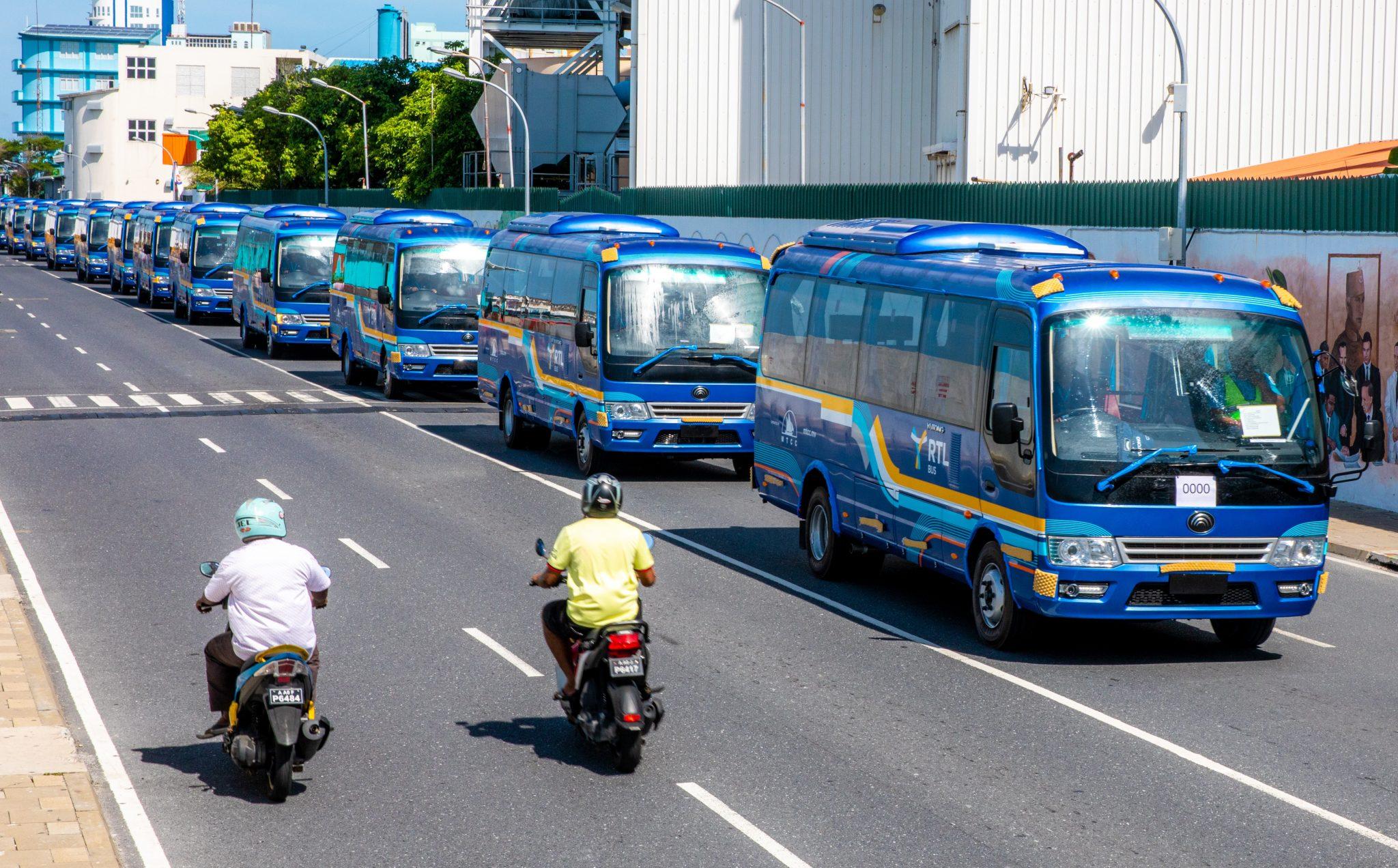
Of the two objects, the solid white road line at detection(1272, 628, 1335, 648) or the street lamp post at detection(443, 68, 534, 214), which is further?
the street lamp post at detection(443, 68, 534, 214)

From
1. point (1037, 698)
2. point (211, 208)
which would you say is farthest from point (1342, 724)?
point (211, 208)

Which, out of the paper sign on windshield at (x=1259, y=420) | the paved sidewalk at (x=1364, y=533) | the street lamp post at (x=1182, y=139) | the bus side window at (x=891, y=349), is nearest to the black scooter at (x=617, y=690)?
the paper sign on windshield at (x=1259, y=420)

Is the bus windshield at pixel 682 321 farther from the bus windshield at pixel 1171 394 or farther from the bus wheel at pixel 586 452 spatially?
the bus windshield at pixel 1171 394

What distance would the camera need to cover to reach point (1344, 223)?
68.7 ft

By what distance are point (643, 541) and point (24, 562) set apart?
27.7ft

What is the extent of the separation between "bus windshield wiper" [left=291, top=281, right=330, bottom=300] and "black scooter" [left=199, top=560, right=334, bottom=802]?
31.1 m

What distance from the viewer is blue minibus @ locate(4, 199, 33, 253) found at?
10169 cm

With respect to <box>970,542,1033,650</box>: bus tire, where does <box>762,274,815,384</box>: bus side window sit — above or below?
above

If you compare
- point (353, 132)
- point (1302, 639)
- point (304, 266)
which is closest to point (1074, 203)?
point (1302, 639)

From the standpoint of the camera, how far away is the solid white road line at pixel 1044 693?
900cm

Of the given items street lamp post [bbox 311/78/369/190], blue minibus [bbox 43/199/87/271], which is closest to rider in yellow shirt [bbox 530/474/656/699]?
street lamp post [bbox 311/78/369/190]

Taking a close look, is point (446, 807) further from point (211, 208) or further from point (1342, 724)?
point (211, 208)

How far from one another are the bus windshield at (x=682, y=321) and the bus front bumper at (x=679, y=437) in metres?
0.56

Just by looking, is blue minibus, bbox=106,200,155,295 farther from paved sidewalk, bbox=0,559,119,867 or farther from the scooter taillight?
the scooter taillight
